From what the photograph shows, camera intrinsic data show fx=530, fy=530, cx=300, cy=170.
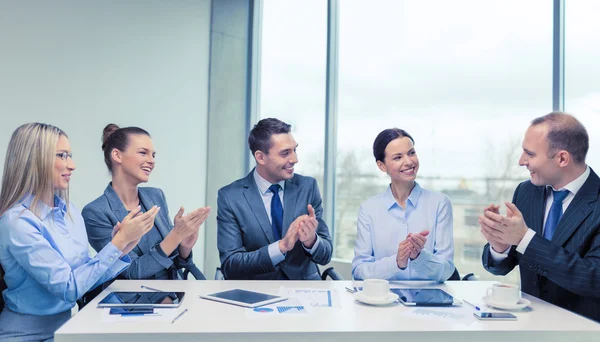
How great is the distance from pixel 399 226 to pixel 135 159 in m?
1.40

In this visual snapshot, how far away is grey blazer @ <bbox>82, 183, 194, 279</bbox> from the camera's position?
250 cm

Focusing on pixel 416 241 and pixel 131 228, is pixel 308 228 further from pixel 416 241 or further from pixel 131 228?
pixel 131 228

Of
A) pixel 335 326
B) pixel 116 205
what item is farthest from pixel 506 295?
pixel 116 205

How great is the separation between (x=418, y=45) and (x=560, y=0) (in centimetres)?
106

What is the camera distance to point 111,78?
451cm

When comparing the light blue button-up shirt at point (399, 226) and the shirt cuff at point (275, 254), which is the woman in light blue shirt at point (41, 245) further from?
the light blue button-up shirt at point (399, 226)

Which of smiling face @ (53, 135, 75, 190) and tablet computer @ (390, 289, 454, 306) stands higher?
smiling face @ (53, 135, 75, 190)

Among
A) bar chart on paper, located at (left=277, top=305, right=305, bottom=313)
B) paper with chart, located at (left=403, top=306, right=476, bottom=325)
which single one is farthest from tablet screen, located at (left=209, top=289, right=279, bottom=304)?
paper with chart, located at (left=403, top=306, right=476, bottom=325)

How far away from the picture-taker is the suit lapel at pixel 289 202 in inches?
111

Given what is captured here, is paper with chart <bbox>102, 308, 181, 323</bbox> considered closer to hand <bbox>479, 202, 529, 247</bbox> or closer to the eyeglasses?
the eyeglasses

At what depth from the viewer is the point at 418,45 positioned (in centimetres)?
423

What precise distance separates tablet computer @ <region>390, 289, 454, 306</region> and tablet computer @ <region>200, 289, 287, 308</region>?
0.43 meters

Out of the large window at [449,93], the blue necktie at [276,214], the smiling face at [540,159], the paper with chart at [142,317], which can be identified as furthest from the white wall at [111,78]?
the smiling face at [540,159]

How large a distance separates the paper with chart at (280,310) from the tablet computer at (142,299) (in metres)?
0.27
